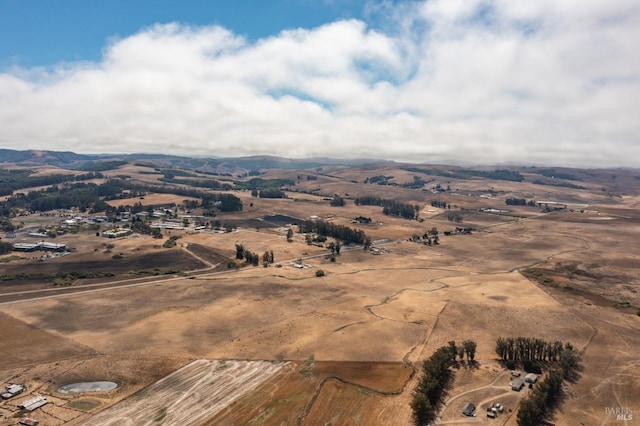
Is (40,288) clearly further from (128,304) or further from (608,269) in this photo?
(608,269)

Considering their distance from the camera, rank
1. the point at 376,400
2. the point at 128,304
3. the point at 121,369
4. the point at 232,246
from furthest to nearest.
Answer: the point at 232,246 → the point at 128,304 → the point at 121,369 → the point at 376,400

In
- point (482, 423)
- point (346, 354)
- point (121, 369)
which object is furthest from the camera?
point (346, 354)

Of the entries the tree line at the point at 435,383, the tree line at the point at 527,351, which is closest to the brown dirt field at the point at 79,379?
the tree line at the point at 435,383

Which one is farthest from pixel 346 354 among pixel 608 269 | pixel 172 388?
pixel 608 269

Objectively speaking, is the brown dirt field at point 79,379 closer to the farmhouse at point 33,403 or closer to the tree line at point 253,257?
the farmhouse at point 33,403

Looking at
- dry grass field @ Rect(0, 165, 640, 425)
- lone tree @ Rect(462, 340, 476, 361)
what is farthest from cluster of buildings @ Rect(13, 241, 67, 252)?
lone tree @ Rect(462, 340, 476, 361)

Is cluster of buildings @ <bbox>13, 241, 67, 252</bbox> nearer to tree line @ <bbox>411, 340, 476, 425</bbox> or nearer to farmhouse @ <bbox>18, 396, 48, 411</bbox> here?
farmhouse @ <bbox>18, 396, 48, 411</bbox>

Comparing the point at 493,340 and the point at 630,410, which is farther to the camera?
the point at 493,340
